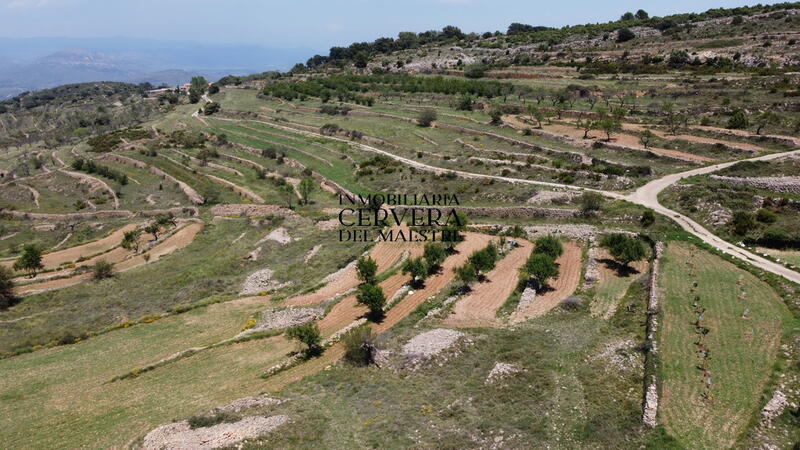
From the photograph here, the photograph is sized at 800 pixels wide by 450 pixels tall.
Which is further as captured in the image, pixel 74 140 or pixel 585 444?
pixel 74 140

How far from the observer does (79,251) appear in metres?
55.1

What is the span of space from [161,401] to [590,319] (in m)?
27.3

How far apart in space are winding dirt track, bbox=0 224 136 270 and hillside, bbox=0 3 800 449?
0.43 m

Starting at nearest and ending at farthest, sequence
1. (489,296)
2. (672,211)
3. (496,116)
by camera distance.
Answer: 1. (489,296)
2. (672,211)
3. (496,116)

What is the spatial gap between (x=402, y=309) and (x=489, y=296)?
693cm

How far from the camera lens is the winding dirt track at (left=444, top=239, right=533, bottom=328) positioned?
108 feet

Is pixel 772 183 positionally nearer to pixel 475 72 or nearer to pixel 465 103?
pixel 465 103

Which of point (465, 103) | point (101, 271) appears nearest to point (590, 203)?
point (101, 271)

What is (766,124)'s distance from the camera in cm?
6259

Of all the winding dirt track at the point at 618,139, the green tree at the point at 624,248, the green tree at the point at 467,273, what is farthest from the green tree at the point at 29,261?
the winding dirt track at the point at 618,139

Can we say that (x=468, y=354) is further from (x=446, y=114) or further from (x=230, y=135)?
(x=230, y=135)

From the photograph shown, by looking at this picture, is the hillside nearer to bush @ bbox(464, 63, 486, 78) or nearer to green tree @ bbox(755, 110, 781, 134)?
green tree @ bbox(755, 110, 781, 134)

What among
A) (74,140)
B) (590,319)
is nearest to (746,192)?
(590,319)

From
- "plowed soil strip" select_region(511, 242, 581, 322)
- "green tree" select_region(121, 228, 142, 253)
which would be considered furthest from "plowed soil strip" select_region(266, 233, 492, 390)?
"green tree" select_region(121, 228, 142, 253)
